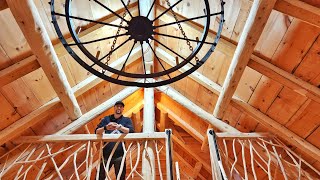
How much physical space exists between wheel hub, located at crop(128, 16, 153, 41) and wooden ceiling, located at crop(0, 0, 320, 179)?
2.61 feet

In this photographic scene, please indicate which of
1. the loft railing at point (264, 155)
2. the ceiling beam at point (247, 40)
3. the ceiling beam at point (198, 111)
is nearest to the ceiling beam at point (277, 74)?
the ceiling beam at point (247, 40)

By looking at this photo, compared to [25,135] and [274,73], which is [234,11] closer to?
[274,73]

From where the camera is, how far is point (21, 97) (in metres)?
2.51

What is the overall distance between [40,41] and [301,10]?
1.88m

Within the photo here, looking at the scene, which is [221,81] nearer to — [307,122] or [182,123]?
[307,122]

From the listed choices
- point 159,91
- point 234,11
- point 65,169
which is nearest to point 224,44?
point 234,11

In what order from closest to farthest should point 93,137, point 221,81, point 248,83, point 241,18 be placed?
point 241,18 → point 93,137 → point 248,83 → point 221,81

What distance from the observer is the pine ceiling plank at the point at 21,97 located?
93.8 inches

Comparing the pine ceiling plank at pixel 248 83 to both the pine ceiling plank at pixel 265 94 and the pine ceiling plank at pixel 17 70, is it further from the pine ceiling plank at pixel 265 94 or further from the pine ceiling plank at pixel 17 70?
the pine ceiling plank at pixel 17 70

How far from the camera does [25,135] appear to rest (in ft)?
9.38

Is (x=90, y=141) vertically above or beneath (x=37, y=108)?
beneath

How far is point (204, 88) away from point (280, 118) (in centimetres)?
102

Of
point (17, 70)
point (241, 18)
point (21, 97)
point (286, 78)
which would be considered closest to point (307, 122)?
point (286, 78)

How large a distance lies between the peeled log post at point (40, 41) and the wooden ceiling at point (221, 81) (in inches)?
0.6
